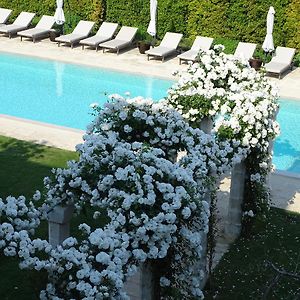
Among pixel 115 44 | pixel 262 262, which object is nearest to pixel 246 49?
pixel 115 44

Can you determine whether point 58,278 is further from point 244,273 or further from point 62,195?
point 244,273

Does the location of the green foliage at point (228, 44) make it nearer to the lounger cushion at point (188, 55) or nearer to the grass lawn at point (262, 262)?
the lounger cushion at point (188, 55)

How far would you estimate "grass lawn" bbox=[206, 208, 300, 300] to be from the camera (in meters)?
9.16

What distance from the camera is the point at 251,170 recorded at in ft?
34.6

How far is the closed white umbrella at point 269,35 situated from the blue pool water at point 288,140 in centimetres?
282

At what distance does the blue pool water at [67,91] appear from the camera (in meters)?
17.6

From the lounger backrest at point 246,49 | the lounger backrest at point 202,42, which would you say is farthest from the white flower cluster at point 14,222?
the lounger backrest at point 202,42

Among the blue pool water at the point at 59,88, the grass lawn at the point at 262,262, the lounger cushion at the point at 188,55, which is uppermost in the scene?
the lounger cushion at the point at 188,55

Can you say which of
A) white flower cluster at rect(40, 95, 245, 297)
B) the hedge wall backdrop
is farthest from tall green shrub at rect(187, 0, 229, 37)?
white flower cluster at rect(40, 95, 245, 297)

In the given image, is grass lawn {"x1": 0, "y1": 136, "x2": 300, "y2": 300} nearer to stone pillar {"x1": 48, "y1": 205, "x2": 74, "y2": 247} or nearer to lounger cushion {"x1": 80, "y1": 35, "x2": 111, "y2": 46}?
stone pillar {"x1": 48, "y1": 205, "x2": 74, "y2": 247}

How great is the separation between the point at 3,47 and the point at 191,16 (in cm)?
625

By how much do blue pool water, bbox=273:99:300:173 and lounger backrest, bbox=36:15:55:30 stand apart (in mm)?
9499

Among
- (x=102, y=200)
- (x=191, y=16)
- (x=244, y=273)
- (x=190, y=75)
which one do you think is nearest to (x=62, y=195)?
(x=102, y=200)

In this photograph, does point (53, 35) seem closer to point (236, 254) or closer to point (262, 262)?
point (236, 254)
